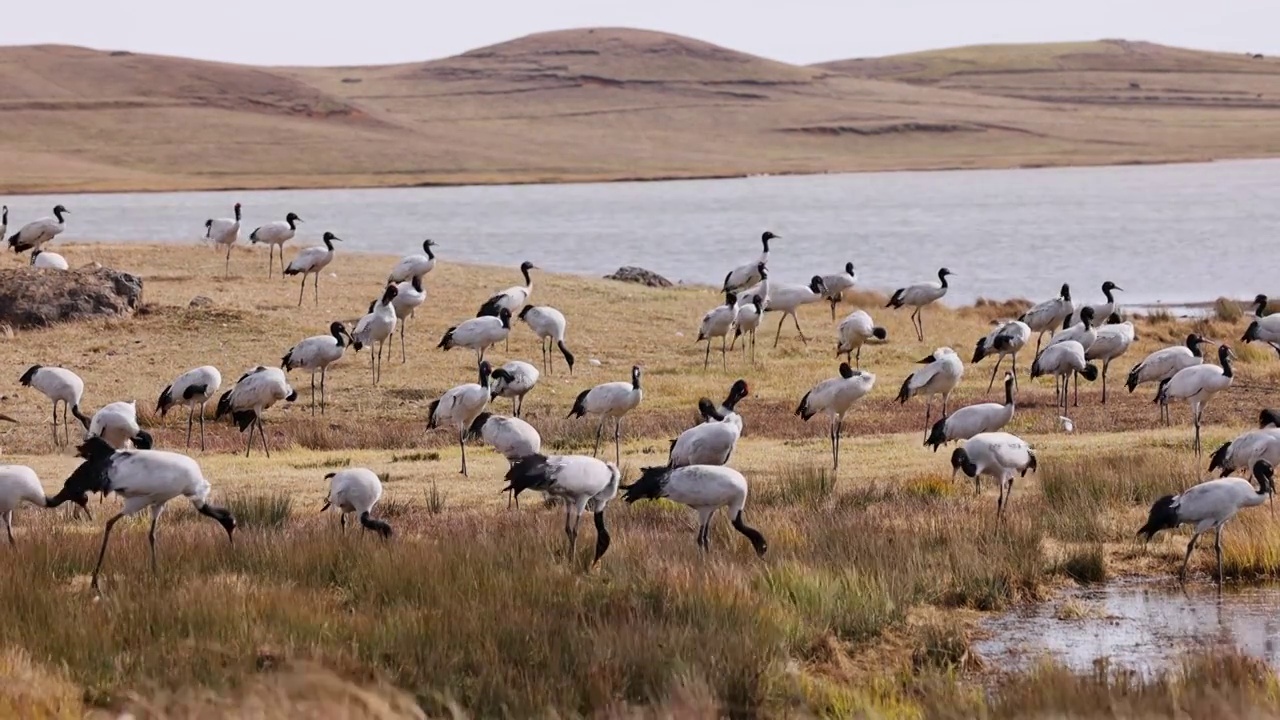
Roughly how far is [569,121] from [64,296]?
132 metres

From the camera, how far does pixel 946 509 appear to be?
15.2 metres

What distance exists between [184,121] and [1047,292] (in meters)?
109

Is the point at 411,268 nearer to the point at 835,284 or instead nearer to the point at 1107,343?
the point at 835,284

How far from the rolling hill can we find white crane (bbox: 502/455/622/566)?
95.0 m

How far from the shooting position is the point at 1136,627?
11719mm

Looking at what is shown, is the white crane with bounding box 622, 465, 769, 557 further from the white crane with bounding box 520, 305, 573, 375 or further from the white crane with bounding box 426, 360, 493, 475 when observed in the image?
the white crane with bounding box 520, 305, 573, 375

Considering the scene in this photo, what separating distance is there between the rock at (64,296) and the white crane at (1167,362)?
1685cm

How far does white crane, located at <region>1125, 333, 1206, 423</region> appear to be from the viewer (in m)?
22.0

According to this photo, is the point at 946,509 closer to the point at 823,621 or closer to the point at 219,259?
the point at 823,621

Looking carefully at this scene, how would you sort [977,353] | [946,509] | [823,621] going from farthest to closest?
[977,353] → [946,509] → [823,621]

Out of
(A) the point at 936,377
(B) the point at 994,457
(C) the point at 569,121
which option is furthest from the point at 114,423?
(C) the point at 569,121

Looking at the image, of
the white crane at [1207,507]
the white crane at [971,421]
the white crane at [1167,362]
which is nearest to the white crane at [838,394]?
the white crane at [971,421]

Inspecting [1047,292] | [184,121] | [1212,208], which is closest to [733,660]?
[1047,292]

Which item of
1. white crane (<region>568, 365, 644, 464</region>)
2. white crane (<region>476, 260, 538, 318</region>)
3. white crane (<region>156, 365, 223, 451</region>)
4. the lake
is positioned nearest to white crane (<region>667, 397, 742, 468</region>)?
white crane (<region>568, 365, 644, 464</region>)
